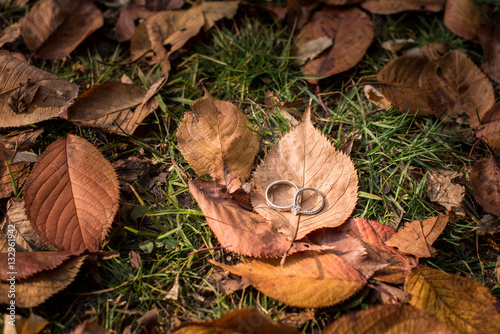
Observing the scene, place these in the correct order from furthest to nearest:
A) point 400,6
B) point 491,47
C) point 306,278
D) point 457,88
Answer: point 400,6 < point 491,47 < point 457,88 < point 306,278

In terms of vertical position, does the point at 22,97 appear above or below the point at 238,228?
above

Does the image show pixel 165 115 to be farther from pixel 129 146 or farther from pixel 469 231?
pixel 469 231

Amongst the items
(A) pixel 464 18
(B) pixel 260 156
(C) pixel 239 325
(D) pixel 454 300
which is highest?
(A) pixel 464 18

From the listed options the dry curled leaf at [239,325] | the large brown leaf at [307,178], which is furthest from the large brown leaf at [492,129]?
the dry curled leaf at [239,325]

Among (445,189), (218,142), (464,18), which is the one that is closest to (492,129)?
(445,189)

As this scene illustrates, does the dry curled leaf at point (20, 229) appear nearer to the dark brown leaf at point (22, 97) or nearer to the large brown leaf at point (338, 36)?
the dark brown leaf at point (22, 97)

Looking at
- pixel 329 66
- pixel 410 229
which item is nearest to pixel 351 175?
pixel 410 229

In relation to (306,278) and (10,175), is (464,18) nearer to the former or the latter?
(306,278)

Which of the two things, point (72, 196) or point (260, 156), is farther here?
point (260, 156)
